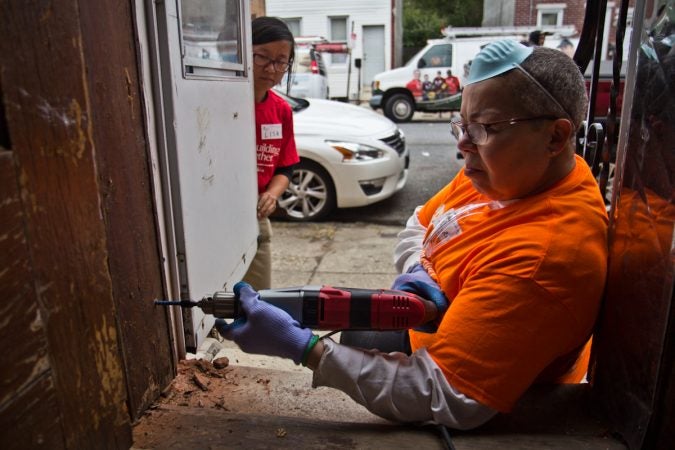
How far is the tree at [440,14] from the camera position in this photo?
34.4 meters

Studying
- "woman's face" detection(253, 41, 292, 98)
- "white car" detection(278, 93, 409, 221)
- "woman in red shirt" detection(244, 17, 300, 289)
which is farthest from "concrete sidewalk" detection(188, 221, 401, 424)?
"woman's face" detection(253, 41, 292, 98)

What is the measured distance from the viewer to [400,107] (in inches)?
604

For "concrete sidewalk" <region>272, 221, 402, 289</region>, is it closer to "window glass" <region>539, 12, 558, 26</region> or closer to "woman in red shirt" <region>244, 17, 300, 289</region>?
"woman in red shirt" <region>244, 17, 300, 289</region>

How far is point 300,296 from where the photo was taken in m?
1.63

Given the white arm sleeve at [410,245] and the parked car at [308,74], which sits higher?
the parked car at [308,74]

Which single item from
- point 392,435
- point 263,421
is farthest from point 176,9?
point 392,435

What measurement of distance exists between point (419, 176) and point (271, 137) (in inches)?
220

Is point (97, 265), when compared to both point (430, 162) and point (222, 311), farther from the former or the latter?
point (430, 162)

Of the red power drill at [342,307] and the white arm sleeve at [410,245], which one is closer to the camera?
the red power drill at [342,307]

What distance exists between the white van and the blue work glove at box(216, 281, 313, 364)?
13.4 metres

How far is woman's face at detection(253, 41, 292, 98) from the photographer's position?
9.71 feet

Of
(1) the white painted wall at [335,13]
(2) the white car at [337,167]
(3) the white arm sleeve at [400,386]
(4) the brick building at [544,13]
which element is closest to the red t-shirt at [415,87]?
(2) the white car at [337,167]

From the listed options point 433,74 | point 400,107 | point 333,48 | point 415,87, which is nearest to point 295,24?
point 333,48

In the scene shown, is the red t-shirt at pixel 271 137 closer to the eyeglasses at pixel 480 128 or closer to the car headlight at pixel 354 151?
the eyeglasses at pixel 480 128
